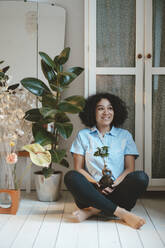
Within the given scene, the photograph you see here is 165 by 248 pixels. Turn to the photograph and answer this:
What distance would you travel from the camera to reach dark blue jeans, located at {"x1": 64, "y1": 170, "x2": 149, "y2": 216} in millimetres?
1993

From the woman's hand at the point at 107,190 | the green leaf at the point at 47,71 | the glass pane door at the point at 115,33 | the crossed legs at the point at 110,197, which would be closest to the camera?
the crossed legs at the point at 110,197

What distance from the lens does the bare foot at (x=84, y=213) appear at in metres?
2.00

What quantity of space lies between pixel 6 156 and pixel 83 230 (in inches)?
32.8

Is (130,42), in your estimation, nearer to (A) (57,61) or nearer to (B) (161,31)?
(B) (161,31)

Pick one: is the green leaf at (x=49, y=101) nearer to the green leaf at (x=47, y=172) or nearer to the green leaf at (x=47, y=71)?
the green leaf at (x=47, y=71)

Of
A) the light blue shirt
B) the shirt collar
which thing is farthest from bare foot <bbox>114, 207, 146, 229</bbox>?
the shirt collar

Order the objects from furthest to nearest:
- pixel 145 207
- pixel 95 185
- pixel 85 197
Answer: pixel 145 207
pixel 95 185
pixel 85 197

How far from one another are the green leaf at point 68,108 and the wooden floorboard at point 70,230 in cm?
73

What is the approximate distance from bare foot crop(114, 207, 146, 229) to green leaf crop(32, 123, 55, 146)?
0.71m

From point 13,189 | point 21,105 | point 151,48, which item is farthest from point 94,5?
point 13,189

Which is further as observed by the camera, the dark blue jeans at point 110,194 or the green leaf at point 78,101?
the green leaf at point 78,101

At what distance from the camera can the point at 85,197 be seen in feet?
6.63

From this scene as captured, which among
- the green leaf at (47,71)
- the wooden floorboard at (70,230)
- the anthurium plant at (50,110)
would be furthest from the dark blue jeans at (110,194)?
the green leaf at (47,71)

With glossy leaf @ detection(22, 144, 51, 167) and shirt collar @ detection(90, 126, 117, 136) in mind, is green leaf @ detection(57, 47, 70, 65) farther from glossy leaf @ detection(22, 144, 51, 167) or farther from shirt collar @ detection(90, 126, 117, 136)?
glossy leaf @ detection(22, 144, 51, 167)
